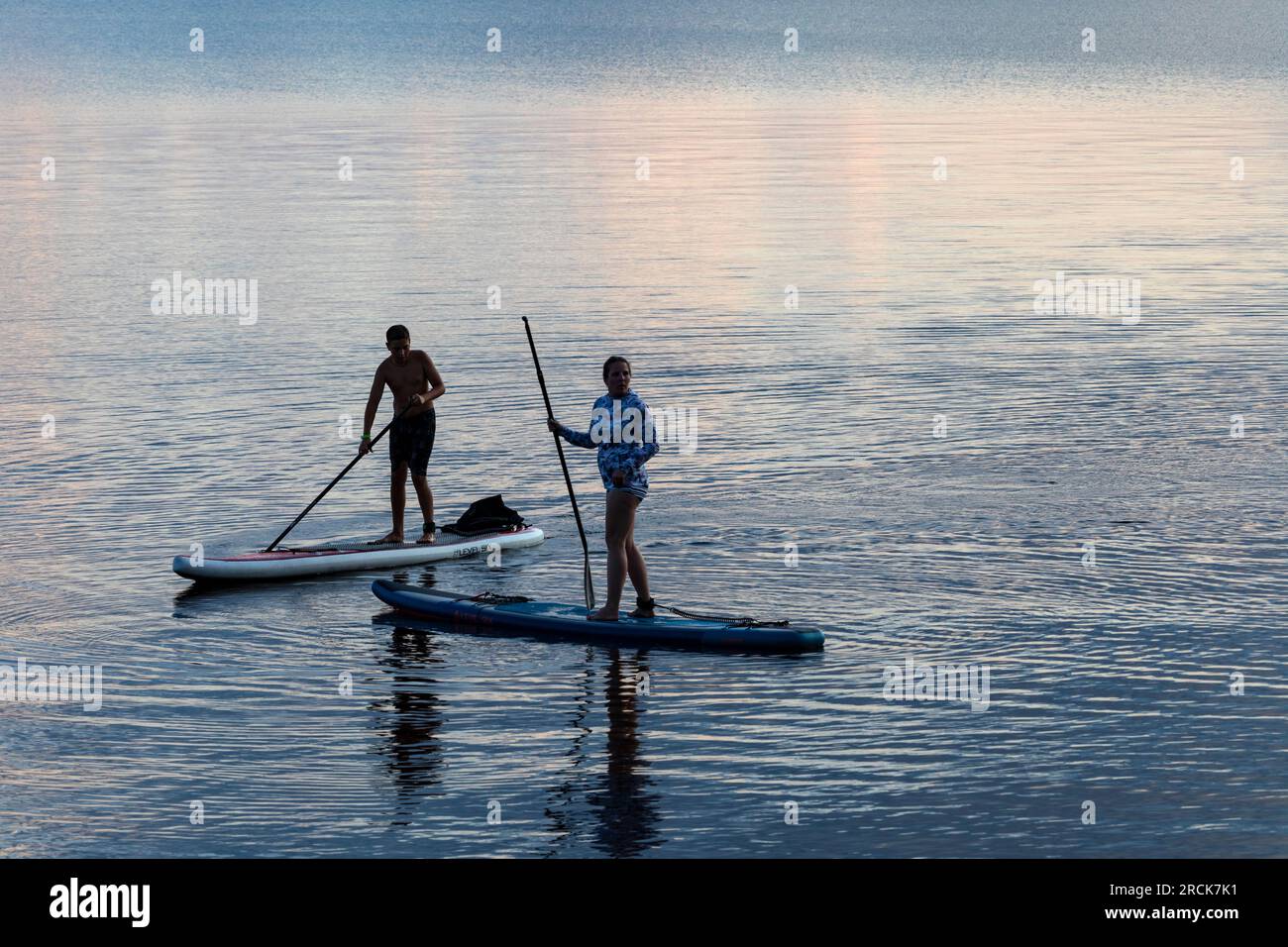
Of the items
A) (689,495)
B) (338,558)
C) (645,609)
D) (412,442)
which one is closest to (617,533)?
(645,609)

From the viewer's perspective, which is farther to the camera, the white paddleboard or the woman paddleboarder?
the white paddleboard

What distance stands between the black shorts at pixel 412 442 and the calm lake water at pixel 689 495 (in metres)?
1.04

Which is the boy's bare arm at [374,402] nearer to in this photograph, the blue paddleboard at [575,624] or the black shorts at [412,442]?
the black shorts at [412,442]

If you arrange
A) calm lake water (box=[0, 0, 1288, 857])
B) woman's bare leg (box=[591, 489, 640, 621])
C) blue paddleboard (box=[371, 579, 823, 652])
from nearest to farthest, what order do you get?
calm lake water (box=[0, 0, 1288, 857]), blue paddleboard (box=[371, 579, 823, 652]), woman's bare leg (box=[591, 489, 640, 621])

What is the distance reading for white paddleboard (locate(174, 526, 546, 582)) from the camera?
16.4 metres

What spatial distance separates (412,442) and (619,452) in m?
3.97

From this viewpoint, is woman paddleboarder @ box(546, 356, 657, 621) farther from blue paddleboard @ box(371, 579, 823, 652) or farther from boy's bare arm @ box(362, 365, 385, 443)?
boy's bare arm @ box(362, 365, 385, 443)

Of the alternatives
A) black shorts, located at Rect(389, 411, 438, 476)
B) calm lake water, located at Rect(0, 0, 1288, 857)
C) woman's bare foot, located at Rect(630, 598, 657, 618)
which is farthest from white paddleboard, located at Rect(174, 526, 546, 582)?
woman's bare foot, located at Rect(630, 598, 657, 618)

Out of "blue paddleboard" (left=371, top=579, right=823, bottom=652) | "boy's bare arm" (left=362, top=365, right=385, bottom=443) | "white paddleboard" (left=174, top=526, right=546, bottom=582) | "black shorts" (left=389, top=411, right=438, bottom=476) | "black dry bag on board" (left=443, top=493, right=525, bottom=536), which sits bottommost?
"blue paddleboard" (left=371, top=579, right=823, bottom=652)

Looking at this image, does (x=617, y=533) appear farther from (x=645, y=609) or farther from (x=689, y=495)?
(x=689, y=495)

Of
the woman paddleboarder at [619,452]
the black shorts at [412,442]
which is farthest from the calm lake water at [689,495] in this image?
the black shorts at [412,442]

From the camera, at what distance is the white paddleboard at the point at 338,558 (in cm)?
1641

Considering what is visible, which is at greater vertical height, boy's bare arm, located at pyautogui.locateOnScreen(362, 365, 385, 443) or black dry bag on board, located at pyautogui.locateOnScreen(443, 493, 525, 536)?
boy's bare arm, located at pyautogui.locateOnScreen(362, 365, 385, 443)

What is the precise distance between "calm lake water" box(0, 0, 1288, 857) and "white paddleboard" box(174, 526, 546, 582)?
0.18 m
